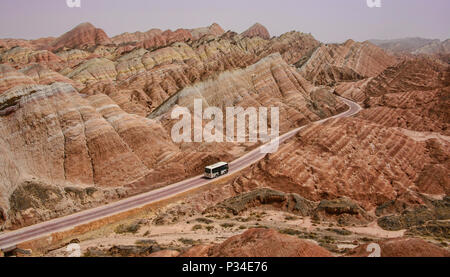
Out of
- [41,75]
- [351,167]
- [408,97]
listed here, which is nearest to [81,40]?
[41,75]

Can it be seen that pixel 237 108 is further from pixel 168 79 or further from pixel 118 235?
pixel 118 235

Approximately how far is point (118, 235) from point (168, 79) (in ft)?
226

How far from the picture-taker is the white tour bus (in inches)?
1551

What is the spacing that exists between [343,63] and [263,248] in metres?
129

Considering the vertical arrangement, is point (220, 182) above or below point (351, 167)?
below

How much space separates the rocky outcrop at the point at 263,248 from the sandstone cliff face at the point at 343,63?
107 meters

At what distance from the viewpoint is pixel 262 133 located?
60031 mm

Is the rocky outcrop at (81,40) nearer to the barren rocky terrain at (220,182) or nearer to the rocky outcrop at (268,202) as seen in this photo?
the barren rocky terrain at (220,182)

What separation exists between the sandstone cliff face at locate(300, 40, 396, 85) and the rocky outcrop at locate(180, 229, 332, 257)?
10662cm

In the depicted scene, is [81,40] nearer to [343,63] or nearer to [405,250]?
[343,63]

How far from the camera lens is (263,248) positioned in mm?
13688

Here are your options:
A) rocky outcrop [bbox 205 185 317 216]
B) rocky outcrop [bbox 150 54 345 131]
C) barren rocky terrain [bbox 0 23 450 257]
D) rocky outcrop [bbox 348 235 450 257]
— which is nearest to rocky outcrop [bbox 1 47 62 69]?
barren rocky terrain [bbox 0 23 450 257]
